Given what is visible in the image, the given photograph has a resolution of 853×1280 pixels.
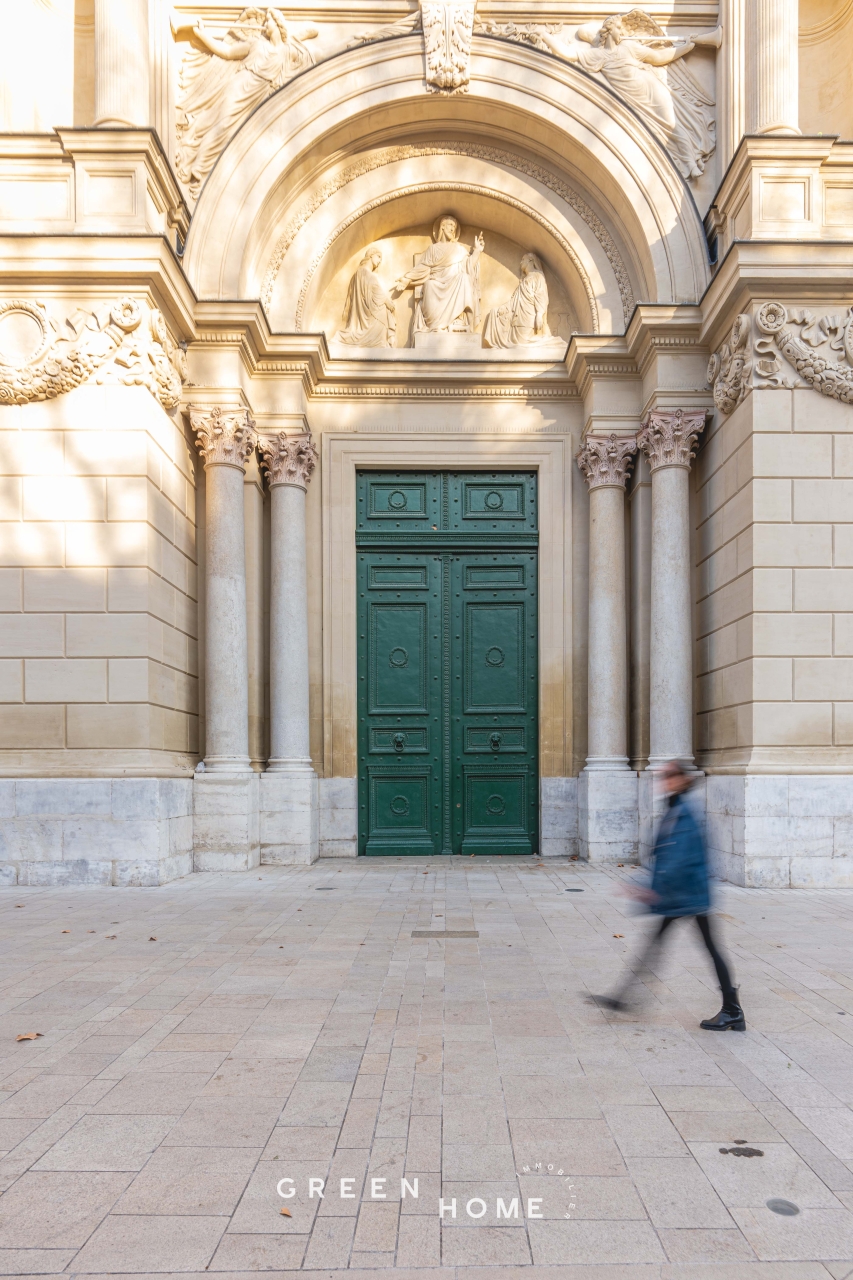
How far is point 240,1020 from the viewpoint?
239 inches

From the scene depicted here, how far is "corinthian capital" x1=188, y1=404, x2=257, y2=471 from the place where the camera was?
543 inches

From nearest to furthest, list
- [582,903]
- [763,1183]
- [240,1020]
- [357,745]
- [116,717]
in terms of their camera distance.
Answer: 1. [763,1183]
2. [240,1020]
3. [582,903]
4. [116,717]
5. [357,745]

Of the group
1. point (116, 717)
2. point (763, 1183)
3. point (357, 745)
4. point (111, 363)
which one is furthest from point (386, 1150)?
point (357, 745)

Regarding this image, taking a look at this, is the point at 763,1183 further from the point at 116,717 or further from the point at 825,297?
the point at 825,297

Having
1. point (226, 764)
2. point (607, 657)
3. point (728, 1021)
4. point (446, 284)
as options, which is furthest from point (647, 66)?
point (728, 1021)

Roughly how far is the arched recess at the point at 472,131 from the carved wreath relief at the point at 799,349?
209 centimetres

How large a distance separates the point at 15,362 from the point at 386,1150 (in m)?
10.5

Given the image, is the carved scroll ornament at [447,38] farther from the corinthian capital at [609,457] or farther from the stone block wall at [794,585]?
the stone block wall at [794,585]

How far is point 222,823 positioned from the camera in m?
13.3

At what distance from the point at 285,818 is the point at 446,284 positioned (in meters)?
8.60

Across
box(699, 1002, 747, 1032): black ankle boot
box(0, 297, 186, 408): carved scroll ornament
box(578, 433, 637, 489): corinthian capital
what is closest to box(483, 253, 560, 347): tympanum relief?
box(578, 433, 637, 489): corinthian capital

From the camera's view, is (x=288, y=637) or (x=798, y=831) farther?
(x=288, y=637)

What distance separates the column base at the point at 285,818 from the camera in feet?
45.8

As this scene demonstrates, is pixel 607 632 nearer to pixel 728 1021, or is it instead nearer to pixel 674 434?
pixel 674 434
